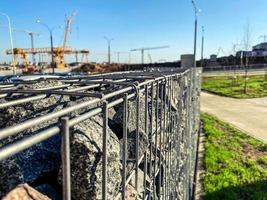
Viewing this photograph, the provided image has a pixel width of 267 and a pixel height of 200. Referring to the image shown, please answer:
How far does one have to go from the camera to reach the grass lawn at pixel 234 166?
7.67 metres

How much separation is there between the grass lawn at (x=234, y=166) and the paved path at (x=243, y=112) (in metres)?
1.20

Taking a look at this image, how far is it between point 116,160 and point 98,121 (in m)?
0.23

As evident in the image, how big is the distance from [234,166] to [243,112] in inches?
421

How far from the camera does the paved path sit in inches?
592

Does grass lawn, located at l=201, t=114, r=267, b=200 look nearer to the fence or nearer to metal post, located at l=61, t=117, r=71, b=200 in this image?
the fence

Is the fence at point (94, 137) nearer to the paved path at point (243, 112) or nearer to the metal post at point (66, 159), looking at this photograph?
the metal post at point (66, 159)

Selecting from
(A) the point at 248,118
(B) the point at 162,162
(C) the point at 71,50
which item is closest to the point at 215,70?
(C) the point at 71,50

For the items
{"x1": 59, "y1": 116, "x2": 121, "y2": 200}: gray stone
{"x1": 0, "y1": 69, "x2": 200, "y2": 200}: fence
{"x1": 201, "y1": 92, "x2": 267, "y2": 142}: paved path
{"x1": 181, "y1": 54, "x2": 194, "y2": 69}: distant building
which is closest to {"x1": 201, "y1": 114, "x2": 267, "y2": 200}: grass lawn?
{"x1": 201, "y1": 92, "x2": 267, "y2": 142}: paved path

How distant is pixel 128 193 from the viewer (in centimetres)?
209

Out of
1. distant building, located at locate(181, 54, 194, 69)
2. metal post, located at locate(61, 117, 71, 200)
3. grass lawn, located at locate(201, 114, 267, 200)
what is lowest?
grass lawn, located at locate(201, 114, 267, 200)

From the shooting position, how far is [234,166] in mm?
9484

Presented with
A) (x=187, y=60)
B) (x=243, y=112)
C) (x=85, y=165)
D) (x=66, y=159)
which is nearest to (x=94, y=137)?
(x=85, y=165)

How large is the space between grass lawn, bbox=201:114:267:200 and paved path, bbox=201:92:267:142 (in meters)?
1.20

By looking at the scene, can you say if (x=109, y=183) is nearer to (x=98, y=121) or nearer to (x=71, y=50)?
(x=98, y=121)
